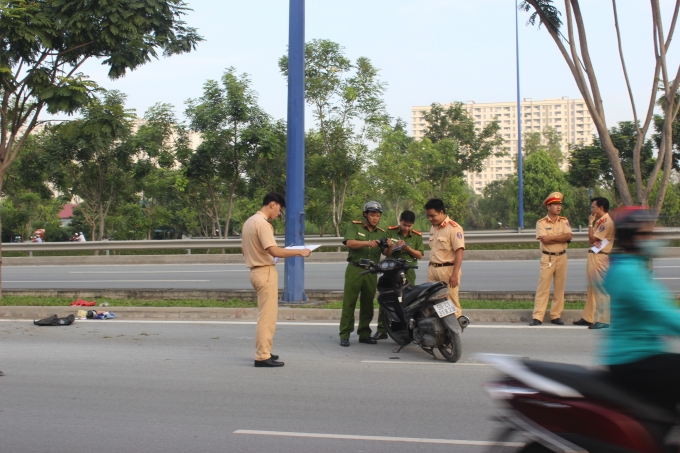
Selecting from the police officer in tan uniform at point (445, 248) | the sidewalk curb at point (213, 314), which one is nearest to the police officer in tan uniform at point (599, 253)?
the sidewalk curb at point (213, 314)

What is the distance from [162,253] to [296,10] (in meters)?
14.9

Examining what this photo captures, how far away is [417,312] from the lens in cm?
757

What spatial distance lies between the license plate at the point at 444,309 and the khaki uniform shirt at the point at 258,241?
187 centimetres

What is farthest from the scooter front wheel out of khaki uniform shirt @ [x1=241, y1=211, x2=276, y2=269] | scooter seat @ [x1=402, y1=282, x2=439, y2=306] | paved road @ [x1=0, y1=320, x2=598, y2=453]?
khaki uniform shirt @ [x1=241, y1=211, x2=276, y2=269]

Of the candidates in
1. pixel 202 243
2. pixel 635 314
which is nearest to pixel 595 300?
pixel 635 314

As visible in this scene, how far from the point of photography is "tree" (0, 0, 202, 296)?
1095cm

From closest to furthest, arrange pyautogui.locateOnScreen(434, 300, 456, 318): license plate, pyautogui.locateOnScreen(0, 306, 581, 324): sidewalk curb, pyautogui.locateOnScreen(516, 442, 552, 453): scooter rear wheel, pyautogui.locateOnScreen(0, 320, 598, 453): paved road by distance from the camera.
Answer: pyautogui.locateOnScreen(516, 442, 552, 453): scooter rear wheel → pyautogui.locateOnScreen(0, 320, 598, 453): paved road → pyautogui.locateOnScreen(434, 300, 456, 318): license plate → pyautogui.locateOnScreen(0, 306, 581, 324): sidewalk curb

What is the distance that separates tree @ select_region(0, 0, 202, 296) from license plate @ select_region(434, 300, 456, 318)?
724 cm

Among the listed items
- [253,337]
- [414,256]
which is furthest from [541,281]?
[253,337]

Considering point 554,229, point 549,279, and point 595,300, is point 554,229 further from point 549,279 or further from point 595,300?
point 595,300

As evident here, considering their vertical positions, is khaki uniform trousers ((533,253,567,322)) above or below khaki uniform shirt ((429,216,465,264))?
below

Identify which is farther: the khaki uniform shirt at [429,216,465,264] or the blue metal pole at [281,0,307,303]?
the blue metal pole at [281,0,307,303]

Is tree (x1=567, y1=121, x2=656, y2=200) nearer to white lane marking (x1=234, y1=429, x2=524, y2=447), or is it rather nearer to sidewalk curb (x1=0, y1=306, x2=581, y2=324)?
sidewalk curb (x1=0, y1=306, x2=581, y2=324)

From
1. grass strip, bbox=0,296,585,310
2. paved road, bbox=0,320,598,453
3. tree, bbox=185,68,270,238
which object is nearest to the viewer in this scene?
paved road, bbox=0,320,598,453
